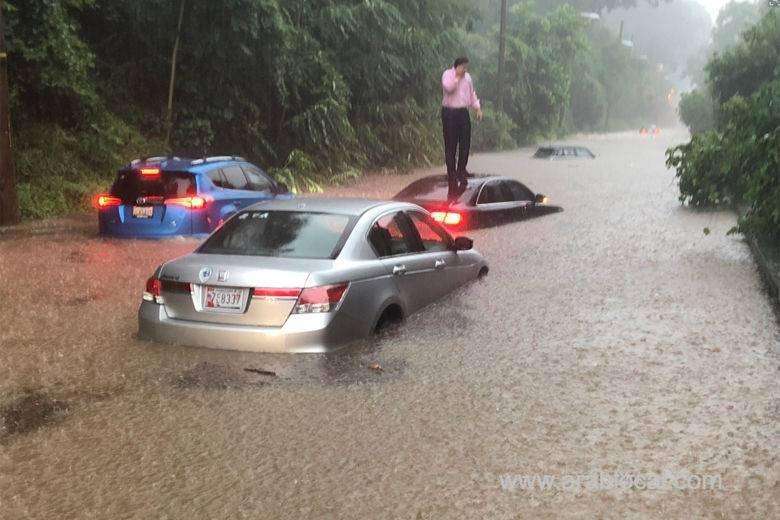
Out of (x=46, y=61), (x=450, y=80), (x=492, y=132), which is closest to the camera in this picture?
(x=450, y=80)

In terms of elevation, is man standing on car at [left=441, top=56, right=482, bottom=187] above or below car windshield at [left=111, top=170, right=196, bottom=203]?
above

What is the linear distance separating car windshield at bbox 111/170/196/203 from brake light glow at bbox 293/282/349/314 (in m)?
6.41

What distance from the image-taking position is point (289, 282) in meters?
6.76

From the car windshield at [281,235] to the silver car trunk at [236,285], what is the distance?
179 mm

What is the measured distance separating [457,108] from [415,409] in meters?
8.70

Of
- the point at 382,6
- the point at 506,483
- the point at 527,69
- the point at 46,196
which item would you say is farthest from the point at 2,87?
the point at 527,69

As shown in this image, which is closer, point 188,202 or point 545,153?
point 188,202

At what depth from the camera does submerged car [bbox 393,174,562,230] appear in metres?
14.5

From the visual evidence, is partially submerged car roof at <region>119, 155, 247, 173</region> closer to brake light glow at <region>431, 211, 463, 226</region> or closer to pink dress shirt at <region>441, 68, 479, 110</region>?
brake light glow at <region>431, 211, 463, 226</region>

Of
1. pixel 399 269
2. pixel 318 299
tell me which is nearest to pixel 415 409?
pixel 318 299

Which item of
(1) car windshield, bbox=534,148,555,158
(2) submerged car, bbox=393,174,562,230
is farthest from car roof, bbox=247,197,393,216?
(1) car windshield, bbox=534,148,555,158

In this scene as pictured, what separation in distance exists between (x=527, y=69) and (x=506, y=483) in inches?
1984

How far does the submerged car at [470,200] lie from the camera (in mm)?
14461

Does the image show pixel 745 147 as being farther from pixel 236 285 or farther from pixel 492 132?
Result: pixel 492 132
